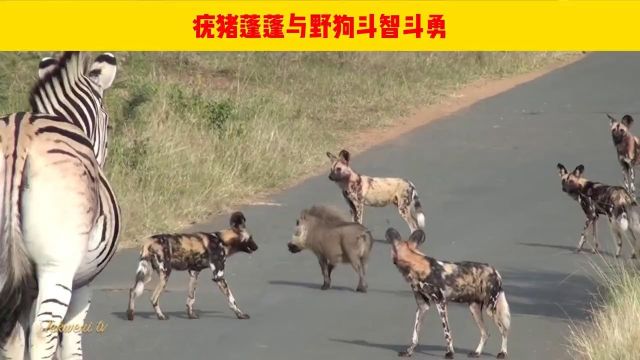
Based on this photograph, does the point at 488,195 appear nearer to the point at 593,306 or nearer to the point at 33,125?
the point at 593,306

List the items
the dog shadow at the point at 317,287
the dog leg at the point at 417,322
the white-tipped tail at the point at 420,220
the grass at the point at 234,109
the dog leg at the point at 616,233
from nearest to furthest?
the dog leg at the point at 417,322 → the dog shadow at the point at 317,287 → the dog leg at the point at 616,233 → the white-tipped tail at the point at 420,220 → the grass at the point at 234,109

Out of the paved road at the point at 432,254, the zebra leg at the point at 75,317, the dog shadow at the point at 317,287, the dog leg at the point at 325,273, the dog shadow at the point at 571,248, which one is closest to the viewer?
the zebra leg at the point at 75,317

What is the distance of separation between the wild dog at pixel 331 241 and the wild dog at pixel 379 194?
2.01 meters

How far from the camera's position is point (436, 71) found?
28.4 metres

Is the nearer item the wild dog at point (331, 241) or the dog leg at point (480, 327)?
the dog leg at point (480, 327)

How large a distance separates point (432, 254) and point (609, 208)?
2072 mm

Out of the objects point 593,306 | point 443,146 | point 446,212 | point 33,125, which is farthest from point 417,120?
point 33,125

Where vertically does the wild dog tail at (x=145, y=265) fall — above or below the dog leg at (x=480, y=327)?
above

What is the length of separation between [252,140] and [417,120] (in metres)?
4.98

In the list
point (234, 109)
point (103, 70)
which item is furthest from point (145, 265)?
point (234, 109)

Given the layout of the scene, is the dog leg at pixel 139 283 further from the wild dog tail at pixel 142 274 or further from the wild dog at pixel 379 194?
the wild dog at pixel 379 194

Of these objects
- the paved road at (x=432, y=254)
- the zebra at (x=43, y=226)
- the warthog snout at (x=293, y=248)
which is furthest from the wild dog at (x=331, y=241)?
the zebra at (x=43, y=226)

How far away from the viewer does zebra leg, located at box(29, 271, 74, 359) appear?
24.7 feet

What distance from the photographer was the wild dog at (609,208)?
15883 millimetres
